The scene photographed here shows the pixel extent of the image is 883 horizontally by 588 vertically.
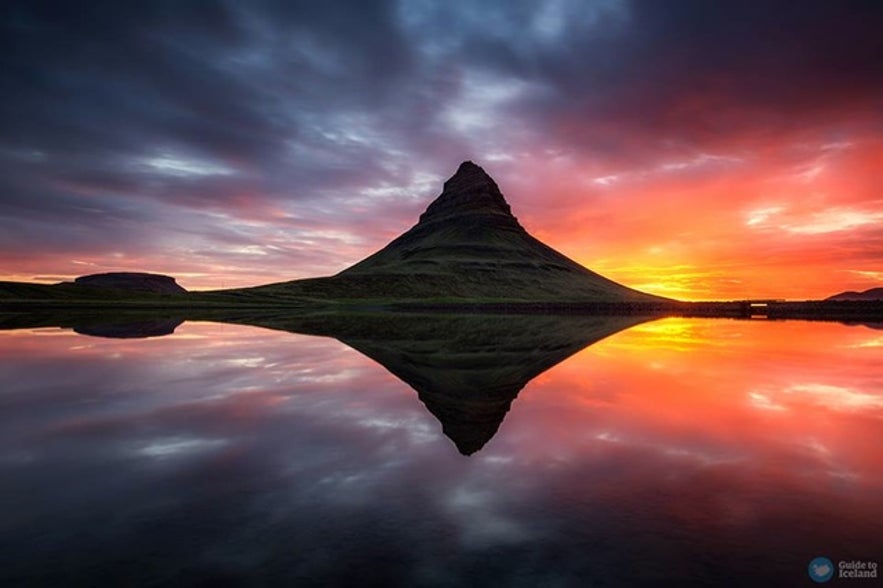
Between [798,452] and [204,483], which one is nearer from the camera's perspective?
[204,483]

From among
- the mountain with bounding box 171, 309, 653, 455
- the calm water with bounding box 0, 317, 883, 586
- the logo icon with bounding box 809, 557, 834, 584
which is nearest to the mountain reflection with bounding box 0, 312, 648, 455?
the mountain with bounding box 171, 309, 653, 455

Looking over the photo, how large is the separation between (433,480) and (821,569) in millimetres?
6796

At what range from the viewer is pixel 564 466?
1184cm

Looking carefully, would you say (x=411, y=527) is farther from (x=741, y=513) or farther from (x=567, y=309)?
(x=567, y=309)

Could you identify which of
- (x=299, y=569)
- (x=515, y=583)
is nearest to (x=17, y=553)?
(x=299, y=569)

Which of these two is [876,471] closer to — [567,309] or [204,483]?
[204,483]

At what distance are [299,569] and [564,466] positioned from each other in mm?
6847

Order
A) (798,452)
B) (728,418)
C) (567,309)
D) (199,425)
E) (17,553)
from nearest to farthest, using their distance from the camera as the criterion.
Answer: (17,553)
(798,452)
(199,425)
(728,418)
(567,309)

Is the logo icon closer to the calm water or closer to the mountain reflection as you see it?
the calm water

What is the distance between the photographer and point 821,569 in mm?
7336

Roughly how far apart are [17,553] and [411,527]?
19.5 feet

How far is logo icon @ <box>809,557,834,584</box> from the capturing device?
713 centimetres

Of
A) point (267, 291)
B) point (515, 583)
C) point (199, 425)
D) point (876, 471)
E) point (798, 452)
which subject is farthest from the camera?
point (267, 291)

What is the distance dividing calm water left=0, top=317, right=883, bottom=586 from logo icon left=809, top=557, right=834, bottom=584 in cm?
13
